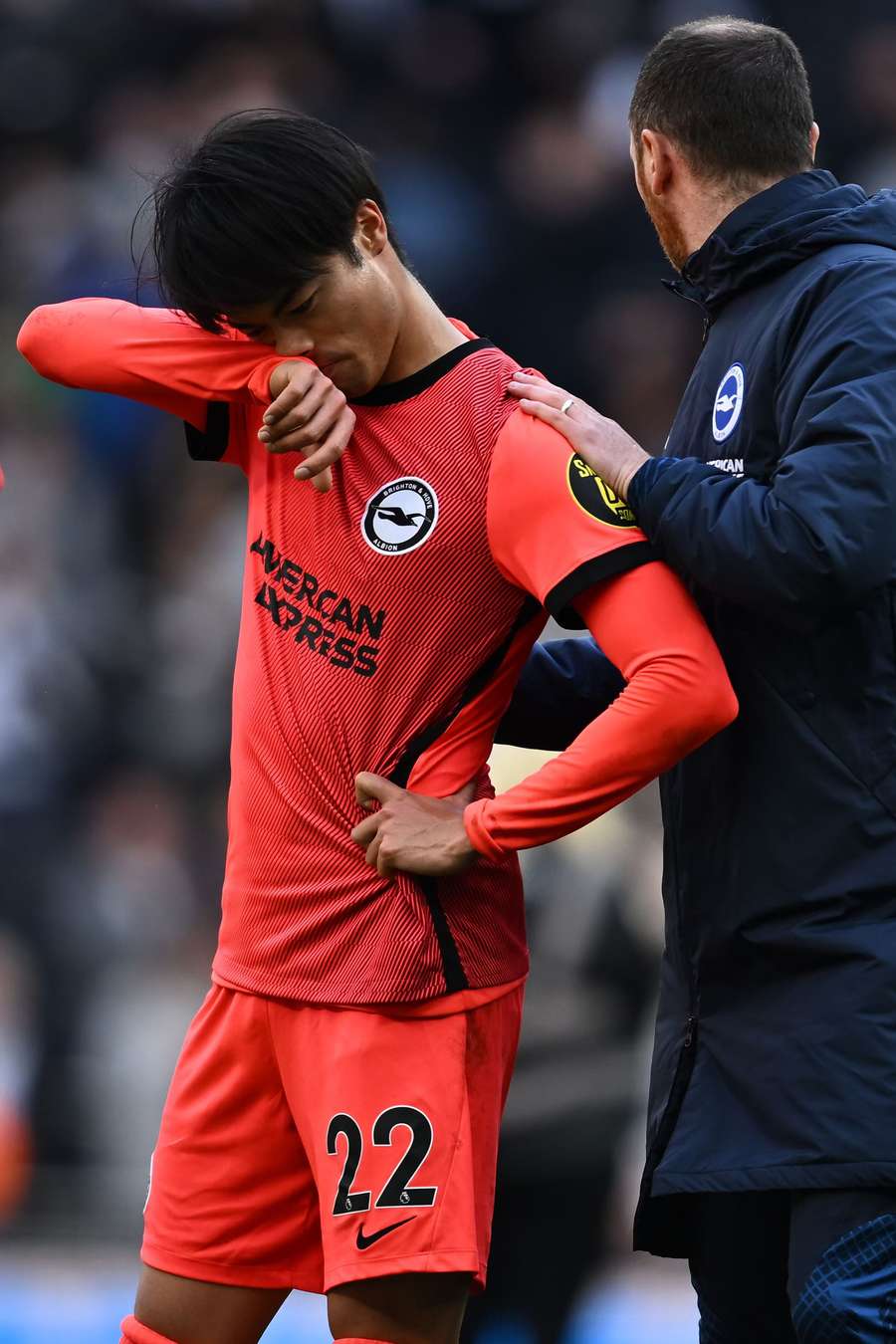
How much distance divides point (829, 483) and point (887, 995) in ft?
1.83

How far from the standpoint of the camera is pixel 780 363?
6.31ft

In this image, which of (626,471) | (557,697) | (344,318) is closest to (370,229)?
(344,318)

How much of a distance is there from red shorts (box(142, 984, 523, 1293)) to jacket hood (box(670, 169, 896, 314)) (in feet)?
3.02

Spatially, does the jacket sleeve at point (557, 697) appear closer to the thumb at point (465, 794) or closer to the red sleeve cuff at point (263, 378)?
the thumb at point (465, 794)

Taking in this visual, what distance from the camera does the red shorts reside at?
1936mm

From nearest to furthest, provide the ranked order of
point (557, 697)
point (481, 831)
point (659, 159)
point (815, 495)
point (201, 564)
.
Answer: point (815, 495) < point (481, 831) < point (659, 159) < point (557, 697) < point (201, 564)

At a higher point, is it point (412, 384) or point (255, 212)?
point (255, 212)

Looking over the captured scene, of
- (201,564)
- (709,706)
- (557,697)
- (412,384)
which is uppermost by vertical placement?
(412,384)

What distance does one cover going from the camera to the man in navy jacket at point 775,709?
178 cm

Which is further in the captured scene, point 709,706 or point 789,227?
point 789,227

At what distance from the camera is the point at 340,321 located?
78.7 inches

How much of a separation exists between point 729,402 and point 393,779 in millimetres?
597

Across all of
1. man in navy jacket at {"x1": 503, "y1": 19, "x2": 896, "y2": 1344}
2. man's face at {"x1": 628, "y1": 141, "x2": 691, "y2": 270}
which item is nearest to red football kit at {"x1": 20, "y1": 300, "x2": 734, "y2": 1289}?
man in navy jacket at {"x1": 503, "y1": 19, "x2": 896, "y2": 1344}

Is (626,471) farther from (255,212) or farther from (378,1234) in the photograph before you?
(378,1234)
